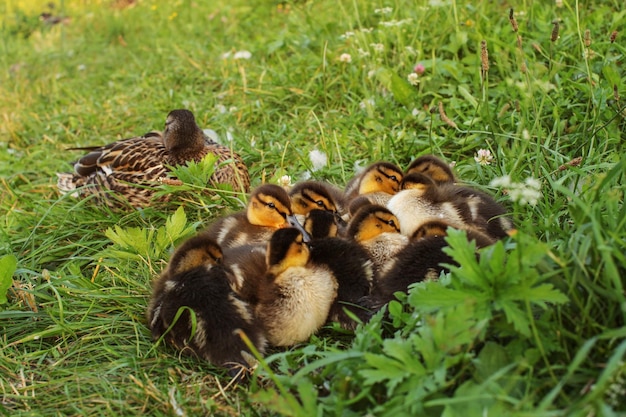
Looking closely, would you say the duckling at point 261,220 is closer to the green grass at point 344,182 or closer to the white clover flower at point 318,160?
the green grass at point 344,182

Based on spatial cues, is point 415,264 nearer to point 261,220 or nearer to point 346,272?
point 346,272

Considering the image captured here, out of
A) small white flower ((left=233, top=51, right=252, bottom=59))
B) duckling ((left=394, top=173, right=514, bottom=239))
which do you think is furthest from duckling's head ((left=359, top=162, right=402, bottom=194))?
small white flower ((left=233, top=51, right=252, bottom=59))

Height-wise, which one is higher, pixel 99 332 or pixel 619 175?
pixel 619 175

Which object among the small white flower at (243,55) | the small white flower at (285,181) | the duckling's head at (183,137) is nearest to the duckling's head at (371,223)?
the small white flower at (285,181)

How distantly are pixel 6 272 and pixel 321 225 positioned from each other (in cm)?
146

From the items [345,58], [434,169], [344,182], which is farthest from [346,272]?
[345,58]

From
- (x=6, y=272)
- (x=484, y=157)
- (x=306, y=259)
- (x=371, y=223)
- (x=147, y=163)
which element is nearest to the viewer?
(x=306, y=259)

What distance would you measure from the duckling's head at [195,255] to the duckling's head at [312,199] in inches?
28.3

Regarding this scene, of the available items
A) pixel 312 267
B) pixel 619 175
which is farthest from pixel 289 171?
pixel 619 175

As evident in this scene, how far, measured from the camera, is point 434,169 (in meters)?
3.62

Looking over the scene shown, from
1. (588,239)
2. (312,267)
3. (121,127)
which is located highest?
(588,239)

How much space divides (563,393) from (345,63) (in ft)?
12.1

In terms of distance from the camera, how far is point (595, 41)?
440cm

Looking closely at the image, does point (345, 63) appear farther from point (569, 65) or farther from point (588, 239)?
point (588, 239)
